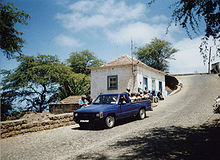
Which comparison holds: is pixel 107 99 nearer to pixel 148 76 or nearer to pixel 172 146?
pixel 172 146

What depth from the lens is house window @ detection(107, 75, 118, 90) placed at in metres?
20.1

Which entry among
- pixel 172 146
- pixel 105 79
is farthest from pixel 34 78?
pixel 172 146

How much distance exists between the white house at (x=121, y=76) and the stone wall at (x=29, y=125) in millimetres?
10797

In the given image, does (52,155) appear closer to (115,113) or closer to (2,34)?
(115,113)

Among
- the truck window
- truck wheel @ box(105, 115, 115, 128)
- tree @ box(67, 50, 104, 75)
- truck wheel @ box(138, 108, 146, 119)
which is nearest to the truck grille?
truck wheel @ box(105, 115, 115, 128)

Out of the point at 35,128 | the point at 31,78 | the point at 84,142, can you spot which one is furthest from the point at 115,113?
the point at 31,78

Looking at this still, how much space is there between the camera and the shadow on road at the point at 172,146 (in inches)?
158

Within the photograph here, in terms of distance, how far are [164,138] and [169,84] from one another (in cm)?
3205

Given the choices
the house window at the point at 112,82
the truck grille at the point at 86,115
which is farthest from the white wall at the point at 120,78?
the truck grille at the point at 86,115

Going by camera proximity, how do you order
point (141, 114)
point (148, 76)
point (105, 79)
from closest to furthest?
point (141, 114), point (105, 79), point (148, 76)

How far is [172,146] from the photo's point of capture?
4.72m

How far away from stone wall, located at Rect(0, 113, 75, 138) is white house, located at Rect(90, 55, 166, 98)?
35.4 ft

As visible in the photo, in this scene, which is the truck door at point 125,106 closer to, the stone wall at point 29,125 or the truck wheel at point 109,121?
the truck wheel at point 109,121

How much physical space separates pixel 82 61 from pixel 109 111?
125ft
